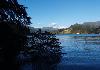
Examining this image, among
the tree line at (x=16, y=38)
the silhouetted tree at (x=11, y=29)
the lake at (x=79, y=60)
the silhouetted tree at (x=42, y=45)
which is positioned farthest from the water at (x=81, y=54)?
the silhouetted tree at (x=11, y=29)

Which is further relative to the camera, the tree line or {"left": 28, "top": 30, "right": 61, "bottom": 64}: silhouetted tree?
{"left": 28, "top": 30, "right": 61, "bottom": 64}: silhouetted tree

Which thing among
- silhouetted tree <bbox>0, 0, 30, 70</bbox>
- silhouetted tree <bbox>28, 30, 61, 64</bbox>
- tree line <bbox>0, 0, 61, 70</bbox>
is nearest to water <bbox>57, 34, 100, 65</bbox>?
silhouetted tree <bbox>28, 30, 61, 64</bbox>

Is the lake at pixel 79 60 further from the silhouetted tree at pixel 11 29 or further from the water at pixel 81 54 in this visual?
the silhouetted tree at pixel 11 29

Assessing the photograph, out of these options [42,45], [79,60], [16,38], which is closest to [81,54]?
[79,60]

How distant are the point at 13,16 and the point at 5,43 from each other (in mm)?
1863

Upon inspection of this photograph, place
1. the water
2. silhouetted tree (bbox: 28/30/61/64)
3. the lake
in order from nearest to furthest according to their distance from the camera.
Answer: silhouetted tree (bbox: 28/30/61/64)
the lake
the water

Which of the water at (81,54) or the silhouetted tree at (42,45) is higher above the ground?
the silhouetted tree at (42,45)

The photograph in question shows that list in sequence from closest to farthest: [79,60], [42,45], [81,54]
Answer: [42,45] < [79,60] < [81,54]

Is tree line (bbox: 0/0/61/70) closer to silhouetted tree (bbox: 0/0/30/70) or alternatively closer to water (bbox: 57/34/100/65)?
silhouetted tree (bbox: 0/0/30/70)

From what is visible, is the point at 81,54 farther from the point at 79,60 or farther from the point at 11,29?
the point at 11,29

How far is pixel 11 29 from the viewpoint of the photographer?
16.5m

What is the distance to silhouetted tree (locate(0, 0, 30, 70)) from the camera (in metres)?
16.4

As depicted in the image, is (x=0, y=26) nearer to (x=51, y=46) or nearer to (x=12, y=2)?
(x=12, y=2)

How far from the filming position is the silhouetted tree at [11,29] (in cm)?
1643
